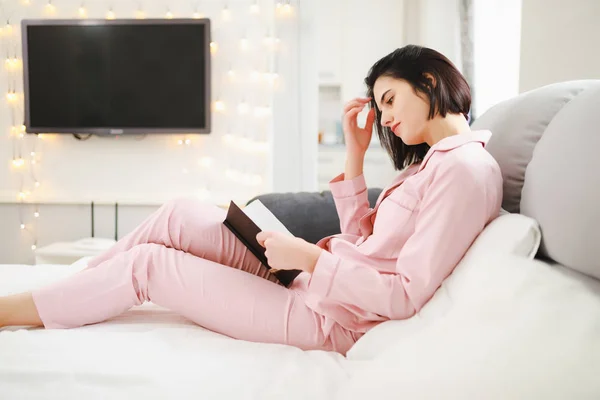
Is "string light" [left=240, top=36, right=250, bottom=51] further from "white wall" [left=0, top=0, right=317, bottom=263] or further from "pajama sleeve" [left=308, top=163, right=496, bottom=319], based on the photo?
"pajama sleeve" [left=308, top=163, right=496, bottom=319]

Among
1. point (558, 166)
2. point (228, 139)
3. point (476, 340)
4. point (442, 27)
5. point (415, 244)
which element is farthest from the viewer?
point (442, 27)

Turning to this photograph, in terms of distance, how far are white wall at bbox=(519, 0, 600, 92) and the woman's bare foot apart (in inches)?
70.7

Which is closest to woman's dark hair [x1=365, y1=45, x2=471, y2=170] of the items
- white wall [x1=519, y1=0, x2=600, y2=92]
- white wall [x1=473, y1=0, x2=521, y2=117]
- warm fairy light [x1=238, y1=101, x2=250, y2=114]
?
white wall [x1=519, y1=0, x2=600, y2=92]

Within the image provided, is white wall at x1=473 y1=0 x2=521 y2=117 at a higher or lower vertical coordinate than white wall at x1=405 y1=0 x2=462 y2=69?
lower

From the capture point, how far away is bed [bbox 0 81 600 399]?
659 millimetres

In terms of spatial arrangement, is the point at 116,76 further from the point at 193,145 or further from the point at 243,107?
the point at 243,107

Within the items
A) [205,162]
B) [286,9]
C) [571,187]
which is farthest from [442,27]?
[571,187]

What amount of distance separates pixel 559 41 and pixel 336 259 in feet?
4.71

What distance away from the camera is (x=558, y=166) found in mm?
831

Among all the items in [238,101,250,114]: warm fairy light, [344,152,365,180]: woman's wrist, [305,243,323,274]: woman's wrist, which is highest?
[238,101,250,114]: warm fairy light

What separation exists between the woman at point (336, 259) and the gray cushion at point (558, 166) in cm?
8

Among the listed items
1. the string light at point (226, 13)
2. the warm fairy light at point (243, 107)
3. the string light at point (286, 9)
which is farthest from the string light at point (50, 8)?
the string light at point (286, 9)

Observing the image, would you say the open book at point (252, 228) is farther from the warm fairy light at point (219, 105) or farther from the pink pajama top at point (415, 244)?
the warm fairy light at point (219, 105)

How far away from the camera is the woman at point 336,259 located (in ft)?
3.05
